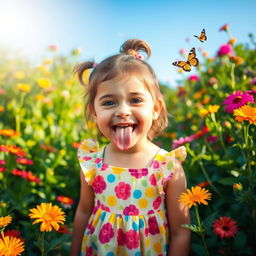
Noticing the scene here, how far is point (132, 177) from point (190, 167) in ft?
2.62

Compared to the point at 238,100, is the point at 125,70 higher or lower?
higher

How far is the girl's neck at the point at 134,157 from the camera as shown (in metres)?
1.32

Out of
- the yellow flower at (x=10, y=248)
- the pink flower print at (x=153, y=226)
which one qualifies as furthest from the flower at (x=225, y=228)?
the yellow flower at (x=10, y=248)

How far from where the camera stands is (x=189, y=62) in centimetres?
112

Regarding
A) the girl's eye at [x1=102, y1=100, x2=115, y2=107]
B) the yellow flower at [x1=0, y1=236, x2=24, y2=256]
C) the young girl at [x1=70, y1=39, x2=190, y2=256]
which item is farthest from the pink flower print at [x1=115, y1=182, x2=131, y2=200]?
the yellow flower at [x1=0, y1=236, x2=24, y2=256]

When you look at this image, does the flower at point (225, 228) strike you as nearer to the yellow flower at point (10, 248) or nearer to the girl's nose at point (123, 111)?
the girl's nose at point (123, 111)

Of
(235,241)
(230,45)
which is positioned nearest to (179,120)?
(230,45)

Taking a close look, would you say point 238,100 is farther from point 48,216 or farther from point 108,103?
point 48,216

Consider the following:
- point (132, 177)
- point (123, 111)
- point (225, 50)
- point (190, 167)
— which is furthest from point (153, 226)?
point (225, 50)

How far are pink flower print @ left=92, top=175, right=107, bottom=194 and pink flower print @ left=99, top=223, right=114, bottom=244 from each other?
142mm

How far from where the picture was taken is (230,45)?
2.44 meters

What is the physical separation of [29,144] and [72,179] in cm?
43

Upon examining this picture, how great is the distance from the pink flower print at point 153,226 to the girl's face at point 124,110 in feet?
1.01

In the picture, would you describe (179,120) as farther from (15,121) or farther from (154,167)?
(154,167)
